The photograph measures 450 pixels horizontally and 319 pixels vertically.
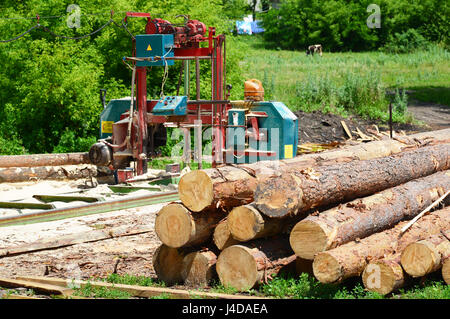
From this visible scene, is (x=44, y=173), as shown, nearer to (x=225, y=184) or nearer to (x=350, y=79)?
(x=225, y=184)

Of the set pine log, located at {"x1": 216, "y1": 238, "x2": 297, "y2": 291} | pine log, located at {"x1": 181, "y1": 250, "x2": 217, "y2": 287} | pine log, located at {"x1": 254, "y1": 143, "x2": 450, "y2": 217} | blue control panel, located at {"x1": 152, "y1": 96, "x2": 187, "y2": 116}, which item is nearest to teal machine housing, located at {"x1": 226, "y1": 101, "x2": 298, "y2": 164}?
blue control panel, located at {"x1": 152, "y1": 96, "x2": 187, "y2": 116}

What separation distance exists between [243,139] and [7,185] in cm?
474

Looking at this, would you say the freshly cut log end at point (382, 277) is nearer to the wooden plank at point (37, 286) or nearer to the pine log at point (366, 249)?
the pine log at point (366, 249)

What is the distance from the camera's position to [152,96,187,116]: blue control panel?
11.9 meters

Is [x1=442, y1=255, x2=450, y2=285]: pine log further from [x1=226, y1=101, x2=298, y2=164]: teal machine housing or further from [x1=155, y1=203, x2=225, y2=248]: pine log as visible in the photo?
[x1=226, y1=101, x2=298, y2=164]: teal machine housing

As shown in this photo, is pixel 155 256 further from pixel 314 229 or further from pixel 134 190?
pixel 134 190

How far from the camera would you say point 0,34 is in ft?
54.6

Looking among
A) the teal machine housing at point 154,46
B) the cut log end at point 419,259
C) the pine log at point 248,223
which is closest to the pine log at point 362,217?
the pine log at point 248,223

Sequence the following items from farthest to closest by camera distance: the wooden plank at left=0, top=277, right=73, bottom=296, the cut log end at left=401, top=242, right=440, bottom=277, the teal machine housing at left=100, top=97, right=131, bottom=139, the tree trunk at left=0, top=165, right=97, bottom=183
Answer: the teal machine housing at left=100, top=97, right=131, bottom=139, the tree trunk at left=0, top=165, right=97, bottom=183, the wooden plank at left=0, top=277, right=73, bottom=296, the cut log end at left=401, top=242, right=440, bottom=277

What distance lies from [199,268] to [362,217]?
1.78 m

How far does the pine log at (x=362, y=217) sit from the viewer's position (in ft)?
21.4

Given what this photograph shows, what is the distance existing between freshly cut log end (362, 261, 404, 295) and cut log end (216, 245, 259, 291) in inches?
42.1

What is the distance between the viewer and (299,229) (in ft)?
21.7
